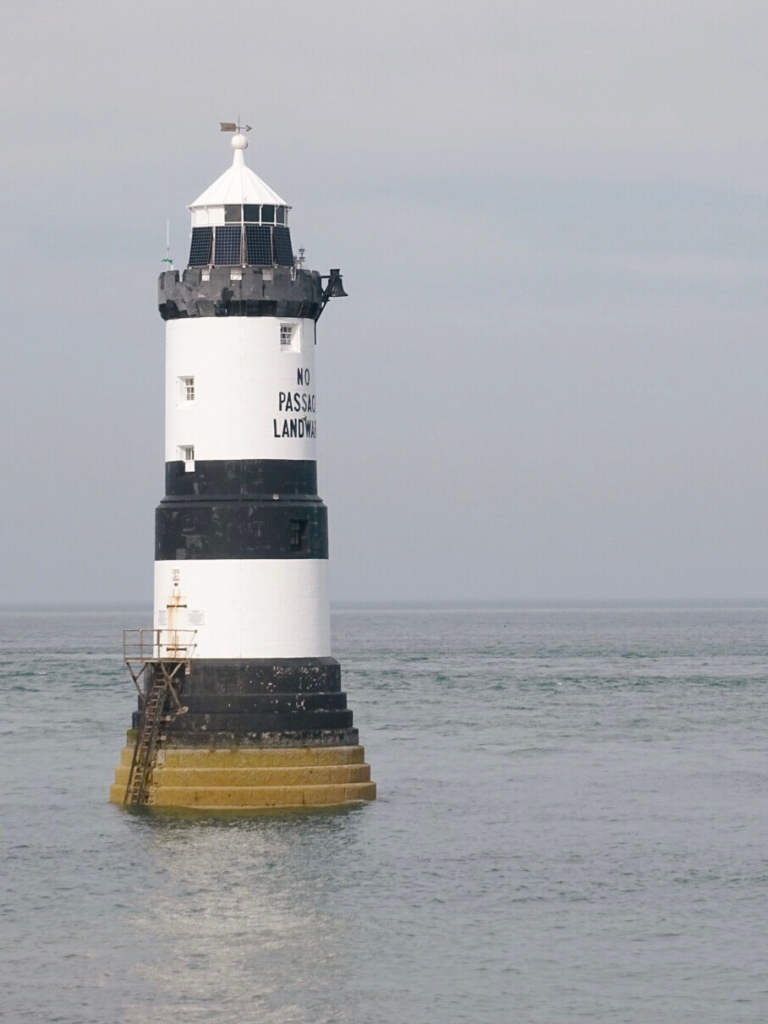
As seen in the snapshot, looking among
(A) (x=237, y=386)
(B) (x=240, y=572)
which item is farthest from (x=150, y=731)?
(A) (x=237, y=386)

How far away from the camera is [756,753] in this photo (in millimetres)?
47281

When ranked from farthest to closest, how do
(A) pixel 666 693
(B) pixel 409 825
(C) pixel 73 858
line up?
(A) pixel 666 693 < (B) pixel 409 825 < (C) pixel 73 858

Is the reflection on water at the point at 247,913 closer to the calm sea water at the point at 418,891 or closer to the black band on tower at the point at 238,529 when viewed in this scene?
the calm sea water at the point at 418,891

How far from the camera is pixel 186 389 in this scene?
114 ft

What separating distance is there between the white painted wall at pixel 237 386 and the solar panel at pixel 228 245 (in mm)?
1071

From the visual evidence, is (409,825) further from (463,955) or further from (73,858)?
(463,955)

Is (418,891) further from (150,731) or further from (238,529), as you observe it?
(238,529)

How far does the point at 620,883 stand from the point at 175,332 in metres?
12.2

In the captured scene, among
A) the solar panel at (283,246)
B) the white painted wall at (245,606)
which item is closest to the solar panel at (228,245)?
the solar panel at (283,246)

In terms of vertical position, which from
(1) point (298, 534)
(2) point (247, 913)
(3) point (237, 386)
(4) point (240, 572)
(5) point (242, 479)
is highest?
(3) point (237, 386)

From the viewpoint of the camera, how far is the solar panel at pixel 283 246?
35.1 meters

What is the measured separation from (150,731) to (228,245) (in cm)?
835

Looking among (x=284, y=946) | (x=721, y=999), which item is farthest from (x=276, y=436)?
(x=721, y=999)

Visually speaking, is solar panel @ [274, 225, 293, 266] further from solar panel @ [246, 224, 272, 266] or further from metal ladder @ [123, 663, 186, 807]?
metal ladder @ [123, 663, 186, 807]
